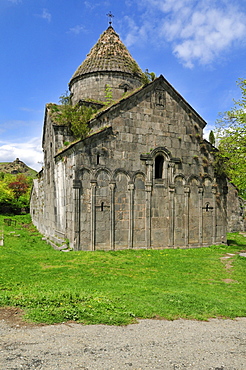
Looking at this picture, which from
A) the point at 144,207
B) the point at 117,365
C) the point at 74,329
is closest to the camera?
the point at 117,365

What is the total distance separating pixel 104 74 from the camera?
18.3m

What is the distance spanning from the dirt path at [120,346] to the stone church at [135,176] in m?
8.11

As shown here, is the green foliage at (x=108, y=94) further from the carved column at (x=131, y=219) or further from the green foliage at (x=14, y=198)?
the green foliage at (x=14, y=198)

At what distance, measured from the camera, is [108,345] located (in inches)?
176

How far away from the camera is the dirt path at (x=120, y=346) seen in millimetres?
3924

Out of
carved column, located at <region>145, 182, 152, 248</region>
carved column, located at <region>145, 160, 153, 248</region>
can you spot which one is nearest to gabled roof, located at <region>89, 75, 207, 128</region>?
carved column, located at <region>145, 160, 153, 248</region>

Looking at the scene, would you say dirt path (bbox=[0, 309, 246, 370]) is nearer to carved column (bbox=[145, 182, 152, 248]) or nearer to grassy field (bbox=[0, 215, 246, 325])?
grassy field (bbox=[0, 215, 246, 325])

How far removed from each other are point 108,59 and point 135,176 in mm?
9141

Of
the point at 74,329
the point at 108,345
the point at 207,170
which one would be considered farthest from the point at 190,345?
the point at 207,170

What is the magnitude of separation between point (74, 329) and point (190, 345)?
2.00 m

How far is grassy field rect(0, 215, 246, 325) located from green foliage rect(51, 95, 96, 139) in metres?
5.88

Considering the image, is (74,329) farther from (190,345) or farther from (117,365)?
(190,345)

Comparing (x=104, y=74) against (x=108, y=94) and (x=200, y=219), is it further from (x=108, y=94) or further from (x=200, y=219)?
(x=200, y=219)

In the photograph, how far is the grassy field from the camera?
592 cm
